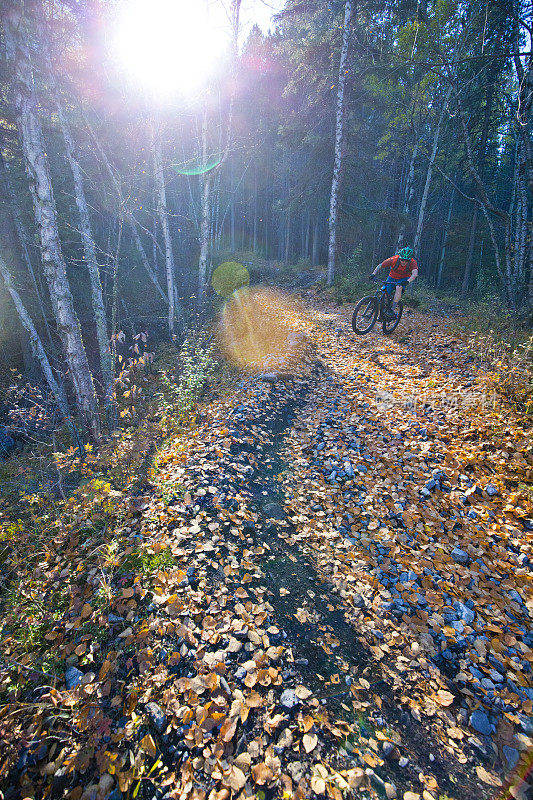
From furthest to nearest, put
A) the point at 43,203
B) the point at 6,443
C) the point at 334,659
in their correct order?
the point at 6,443, the point at 43,203, the point at 334,659

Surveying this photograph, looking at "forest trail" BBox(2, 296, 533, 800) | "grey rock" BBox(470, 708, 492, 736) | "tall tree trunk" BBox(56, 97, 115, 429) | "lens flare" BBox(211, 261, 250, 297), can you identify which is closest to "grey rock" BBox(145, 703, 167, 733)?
"forest trail" BBox(2, 296, 533, 800)

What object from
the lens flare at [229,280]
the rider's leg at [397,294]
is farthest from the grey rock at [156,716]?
the lens flare at [229,280]

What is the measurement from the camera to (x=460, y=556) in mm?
4082

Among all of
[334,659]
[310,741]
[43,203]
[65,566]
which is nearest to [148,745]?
[310,741]

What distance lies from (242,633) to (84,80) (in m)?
17.4

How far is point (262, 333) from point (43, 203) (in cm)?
758

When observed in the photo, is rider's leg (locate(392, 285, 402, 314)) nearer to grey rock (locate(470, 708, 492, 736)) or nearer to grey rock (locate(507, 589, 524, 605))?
grey rock (locate(507, 589, 524, 605))

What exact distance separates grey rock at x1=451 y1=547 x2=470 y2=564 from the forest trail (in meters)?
0.01

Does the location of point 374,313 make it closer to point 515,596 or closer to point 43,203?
point 515,596

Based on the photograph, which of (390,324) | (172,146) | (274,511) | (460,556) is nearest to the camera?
(460,556)

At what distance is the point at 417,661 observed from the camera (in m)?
3.17

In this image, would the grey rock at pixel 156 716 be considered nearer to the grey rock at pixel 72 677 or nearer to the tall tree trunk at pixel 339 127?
the grey rock at pixel 72 677

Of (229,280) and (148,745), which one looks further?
(229,280)

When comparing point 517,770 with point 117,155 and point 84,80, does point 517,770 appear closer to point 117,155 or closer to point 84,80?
point 84,80
